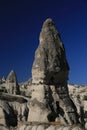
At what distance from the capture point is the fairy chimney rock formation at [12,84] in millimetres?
56844

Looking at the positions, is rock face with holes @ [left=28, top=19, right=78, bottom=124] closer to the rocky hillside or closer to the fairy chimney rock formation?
the rocky hillside

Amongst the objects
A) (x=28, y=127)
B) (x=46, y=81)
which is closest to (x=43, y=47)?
(x=46, y=81)

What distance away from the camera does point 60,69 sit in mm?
27281

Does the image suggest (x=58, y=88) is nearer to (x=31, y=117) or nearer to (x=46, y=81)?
(x=46, y=81)

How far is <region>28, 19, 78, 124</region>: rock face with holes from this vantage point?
2589 centimetres

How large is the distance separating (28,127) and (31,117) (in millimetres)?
7931

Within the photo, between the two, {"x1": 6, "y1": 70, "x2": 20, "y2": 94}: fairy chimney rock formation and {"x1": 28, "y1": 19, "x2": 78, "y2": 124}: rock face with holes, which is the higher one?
{"x1": 6, "y1": 70, "x2": 20, "y2": 94}: fairy chimney rock formation

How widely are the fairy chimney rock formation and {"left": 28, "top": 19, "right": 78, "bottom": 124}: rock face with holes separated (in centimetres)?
2924

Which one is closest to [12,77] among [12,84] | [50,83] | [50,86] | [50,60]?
[12,84]

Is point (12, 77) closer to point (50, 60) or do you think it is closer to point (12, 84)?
point (12, 84)

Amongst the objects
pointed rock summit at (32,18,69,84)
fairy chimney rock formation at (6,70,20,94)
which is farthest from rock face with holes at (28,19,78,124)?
fairy chimney rock formation at (6,70,20,94)

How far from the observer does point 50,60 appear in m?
27.3

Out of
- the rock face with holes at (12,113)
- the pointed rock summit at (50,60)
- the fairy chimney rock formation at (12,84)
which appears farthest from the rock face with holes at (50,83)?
the fairy chimney rock formation at (12,84)

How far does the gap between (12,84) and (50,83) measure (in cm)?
3146
